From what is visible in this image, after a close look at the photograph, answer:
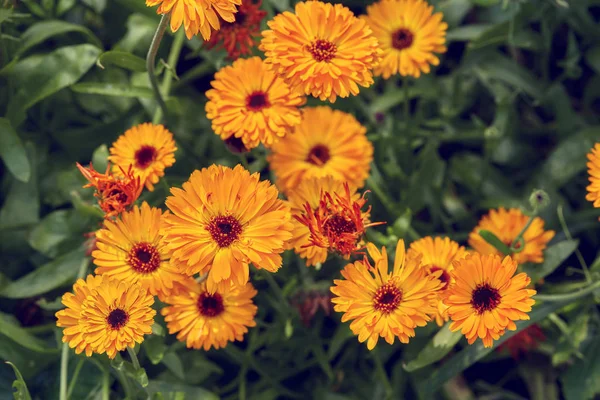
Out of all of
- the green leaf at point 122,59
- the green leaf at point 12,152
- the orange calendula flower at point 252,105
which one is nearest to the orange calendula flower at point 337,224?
the orange calendula flower at point 252,105

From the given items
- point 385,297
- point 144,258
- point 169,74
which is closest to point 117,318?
point 144,258

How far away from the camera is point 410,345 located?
1.87 m

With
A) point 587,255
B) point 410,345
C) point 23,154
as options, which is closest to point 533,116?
point 587,255

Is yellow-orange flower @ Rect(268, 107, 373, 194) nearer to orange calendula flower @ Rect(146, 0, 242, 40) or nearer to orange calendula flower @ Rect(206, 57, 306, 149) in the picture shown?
orange calendula flower @ Rect(206, 57, 306, 149)

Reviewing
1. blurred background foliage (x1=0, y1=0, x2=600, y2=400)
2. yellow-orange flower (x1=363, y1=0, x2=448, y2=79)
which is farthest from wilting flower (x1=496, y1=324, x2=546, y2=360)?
yellow-orange flower (x1=363, y1=0, x2=448, y2=79)

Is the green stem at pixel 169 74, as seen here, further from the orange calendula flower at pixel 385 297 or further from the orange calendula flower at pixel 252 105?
the orange calendula flower at pixel 385 297

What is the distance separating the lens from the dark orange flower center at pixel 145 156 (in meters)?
1.59

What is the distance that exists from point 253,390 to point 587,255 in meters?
1.01

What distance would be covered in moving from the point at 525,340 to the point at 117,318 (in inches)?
39.0

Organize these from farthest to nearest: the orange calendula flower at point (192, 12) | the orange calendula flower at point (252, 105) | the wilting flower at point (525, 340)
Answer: the wilting flower at point (525, 340), the orange calendula flower at point (252, 105), the orange calendula flower at point (192, 12)

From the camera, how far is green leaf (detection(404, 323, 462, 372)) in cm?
161

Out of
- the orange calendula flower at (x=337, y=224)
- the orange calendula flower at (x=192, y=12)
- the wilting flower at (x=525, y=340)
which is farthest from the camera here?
the wilting flower at (x=525, y=340)

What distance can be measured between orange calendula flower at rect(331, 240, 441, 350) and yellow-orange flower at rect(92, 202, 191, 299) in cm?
32

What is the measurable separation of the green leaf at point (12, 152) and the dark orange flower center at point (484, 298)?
3.36ft
